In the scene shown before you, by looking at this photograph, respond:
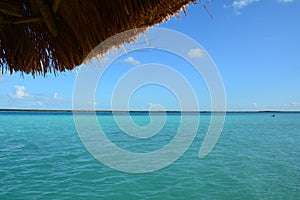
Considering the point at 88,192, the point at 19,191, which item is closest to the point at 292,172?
the point at 88,192

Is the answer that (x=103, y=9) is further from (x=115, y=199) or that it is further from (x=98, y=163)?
(x=98, y=163)

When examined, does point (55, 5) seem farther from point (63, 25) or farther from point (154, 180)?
point (154, 180)

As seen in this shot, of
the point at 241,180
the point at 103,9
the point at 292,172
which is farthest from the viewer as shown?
the point at 292,172

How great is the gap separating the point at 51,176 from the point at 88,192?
142cm

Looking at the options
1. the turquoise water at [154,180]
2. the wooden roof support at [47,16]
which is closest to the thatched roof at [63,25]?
the wooden roof support at [47,16]

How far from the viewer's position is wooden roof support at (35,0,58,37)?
104cm

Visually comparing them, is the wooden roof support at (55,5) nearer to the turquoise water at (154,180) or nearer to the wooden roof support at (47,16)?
the wooden roof support at (47,16)

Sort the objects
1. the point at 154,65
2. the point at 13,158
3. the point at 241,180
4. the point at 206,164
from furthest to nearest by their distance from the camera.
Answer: the point at 13,158 → the point at 206,164 → the point at 241,180 → the point at 154,65

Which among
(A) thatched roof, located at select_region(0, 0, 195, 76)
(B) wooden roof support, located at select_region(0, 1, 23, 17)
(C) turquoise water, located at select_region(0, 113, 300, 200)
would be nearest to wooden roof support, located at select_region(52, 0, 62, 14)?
(A) thatched roof, located at select_region(0, 0, 195, 76)

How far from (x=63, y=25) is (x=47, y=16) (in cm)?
10

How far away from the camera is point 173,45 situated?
2230 millimetres

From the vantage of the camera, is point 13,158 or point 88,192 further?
point 13,158

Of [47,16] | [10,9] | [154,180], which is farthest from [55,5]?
[154,180]

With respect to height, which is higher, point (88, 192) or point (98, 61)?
point (98, 61)
